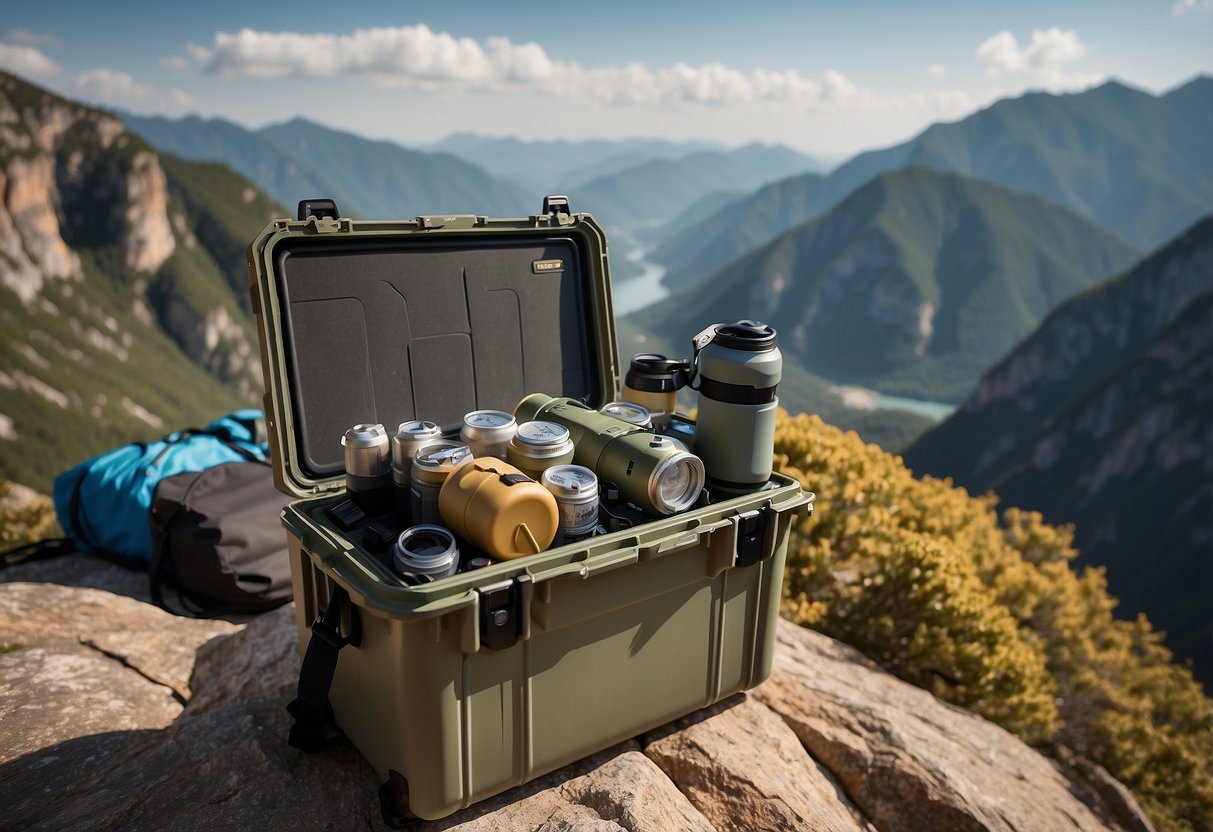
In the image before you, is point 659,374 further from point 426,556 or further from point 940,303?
point 940,303

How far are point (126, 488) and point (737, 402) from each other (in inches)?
197

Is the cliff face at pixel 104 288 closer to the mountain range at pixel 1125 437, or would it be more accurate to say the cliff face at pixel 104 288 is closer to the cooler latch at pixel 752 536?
the mountain range at pixel 1125 437

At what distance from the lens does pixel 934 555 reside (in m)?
5.89

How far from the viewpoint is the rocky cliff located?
3076 mm

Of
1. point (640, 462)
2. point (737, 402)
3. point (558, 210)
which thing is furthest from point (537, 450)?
point (558, 210)

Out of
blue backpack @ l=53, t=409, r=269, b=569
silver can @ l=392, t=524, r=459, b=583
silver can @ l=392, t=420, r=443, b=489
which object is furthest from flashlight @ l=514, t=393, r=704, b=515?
blue backpack @ l=53, t=409, r=269, b=569

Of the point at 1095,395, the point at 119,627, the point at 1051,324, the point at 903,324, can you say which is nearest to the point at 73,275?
the point at 119,627

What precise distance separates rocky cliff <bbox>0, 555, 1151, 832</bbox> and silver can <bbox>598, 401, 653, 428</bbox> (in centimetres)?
151

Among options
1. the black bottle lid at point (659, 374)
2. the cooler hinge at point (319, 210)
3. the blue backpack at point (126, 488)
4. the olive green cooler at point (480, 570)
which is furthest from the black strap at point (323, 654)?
the blue backpack at point (126, 488)

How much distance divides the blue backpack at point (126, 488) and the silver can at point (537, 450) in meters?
3.72

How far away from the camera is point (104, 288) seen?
107688 mm

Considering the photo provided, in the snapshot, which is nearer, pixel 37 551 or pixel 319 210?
pixel 319 210

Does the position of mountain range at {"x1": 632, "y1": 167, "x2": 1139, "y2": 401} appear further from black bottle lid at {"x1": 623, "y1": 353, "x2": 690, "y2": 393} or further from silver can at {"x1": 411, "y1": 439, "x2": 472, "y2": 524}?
silver can at {"x1": 411, "y1": 439, "x2": 472, "y2": 524}

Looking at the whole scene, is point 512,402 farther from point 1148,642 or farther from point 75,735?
point 1148,642
